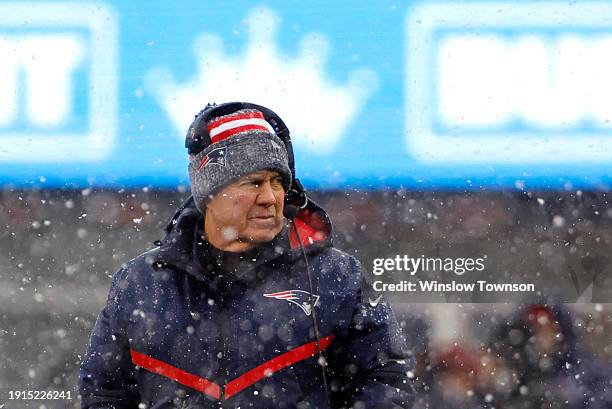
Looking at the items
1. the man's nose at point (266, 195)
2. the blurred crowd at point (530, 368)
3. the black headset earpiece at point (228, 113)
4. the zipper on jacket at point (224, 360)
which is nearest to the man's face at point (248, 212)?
the man's nose at point (266, 195)

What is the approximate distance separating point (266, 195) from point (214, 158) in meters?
0.19

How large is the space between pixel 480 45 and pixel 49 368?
2.07 meters

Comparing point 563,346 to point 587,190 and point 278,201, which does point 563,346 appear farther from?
point 278,201

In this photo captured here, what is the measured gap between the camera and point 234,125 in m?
2.37

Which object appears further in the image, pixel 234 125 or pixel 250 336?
pixel 234 125

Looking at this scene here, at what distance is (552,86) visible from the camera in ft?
10.2

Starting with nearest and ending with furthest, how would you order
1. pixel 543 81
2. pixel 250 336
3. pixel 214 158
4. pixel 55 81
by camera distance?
1. pixel 250 336
2. pixel 214 158
3. pixel 543 81
4. pixel 55 81

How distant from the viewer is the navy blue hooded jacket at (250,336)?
86.7 inches

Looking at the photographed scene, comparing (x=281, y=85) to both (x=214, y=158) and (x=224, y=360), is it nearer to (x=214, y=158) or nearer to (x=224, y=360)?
(x=214, y=158)

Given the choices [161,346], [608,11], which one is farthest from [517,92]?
[161,346]

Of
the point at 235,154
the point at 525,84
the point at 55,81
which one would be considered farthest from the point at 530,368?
the point at 55,81

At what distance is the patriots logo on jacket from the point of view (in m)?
2.23

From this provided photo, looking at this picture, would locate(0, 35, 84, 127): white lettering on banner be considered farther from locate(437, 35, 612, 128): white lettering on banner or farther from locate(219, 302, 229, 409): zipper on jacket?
locate(437, 35, 612, 128): white lettering on banner

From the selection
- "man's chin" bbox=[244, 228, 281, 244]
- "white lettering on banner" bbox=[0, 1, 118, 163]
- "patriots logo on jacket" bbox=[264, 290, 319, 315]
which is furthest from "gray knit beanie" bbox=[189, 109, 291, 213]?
"white lettering on banner" bbox=[0, 1, 118, 163]
